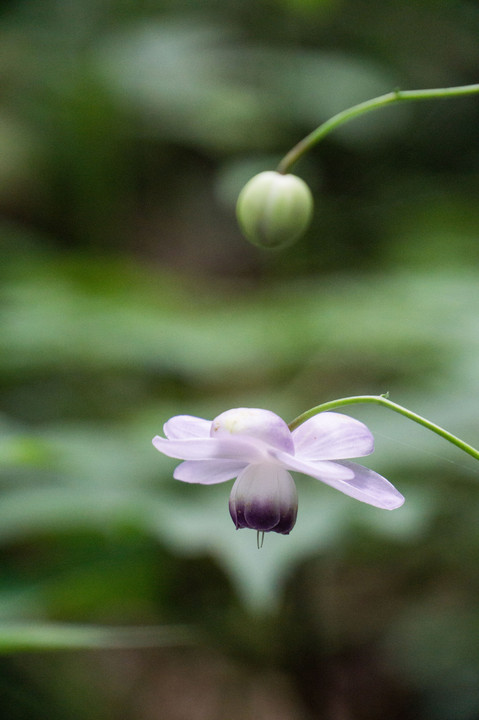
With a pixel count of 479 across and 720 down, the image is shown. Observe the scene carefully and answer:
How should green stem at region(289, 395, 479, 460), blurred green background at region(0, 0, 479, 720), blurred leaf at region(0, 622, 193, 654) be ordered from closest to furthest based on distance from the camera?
green stem at region(289, 395, 479, 460), blurred leaf at region(0, 622, 193, 654), blurred green background at region(0, 0, 479, 720)

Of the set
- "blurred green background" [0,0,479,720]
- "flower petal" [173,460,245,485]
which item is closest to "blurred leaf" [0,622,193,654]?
"blurred green background" [0,0,479,720]

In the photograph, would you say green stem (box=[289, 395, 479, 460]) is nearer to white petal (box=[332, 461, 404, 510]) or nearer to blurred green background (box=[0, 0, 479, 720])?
white petal (box=[332, 461, 404, 510])

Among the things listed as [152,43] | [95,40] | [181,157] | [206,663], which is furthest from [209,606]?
[181,157]

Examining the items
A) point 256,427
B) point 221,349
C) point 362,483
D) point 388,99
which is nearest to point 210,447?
point 256,427

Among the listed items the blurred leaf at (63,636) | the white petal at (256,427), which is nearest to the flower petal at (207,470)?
the white petal at (256,427)

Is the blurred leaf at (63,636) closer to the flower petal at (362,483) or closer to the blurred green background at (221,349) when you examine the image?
the blurred green background at (221,349)

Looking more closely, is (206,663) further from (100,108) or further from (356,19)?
(356,19)
